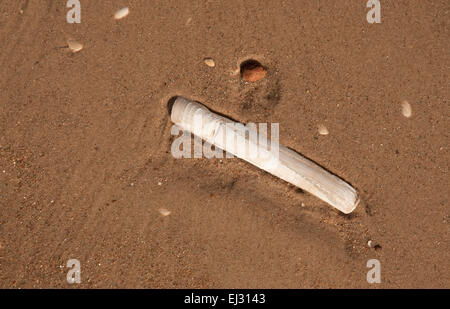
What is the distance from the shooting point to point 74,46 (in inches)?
104

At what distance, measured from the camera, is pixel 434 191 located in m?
2.69

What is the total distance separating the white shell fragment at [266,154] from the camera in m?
2.49

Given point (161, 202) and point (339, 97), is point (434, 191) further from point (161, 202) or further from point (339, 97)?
point (161, 202)

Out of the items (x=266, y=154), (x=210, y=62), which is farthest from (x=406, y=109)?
(x=210, y=62)

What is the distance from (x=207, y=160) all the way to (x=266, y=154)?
1.51 feet

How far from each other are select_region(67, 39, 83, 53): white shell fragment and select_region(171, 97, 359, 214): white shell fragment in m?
0.88

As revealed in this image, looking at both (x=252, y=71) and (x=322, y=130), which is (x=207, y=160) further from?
(x=322, y=130)

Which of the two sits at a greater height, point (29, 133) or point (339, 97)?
point (339, 97)

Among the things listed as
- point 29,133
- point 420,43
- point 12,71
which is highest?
point 420,43

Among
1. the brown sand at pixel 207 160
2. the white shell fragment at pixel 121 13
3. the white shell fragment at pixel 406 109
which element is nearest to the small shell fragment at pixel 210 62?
the brown sand at pixel 207 160

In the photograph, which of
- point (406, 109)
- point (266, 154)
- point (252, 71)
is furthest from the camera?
point (406, 109)

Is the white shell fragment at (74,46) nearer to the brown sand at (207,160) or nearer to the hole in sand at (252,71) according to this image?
the brown sand at (207,160)

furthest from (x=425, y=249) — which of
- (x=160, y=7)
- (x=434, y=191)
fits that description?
(x=160, y=7)

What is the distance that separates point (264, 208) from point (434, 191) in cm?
137
